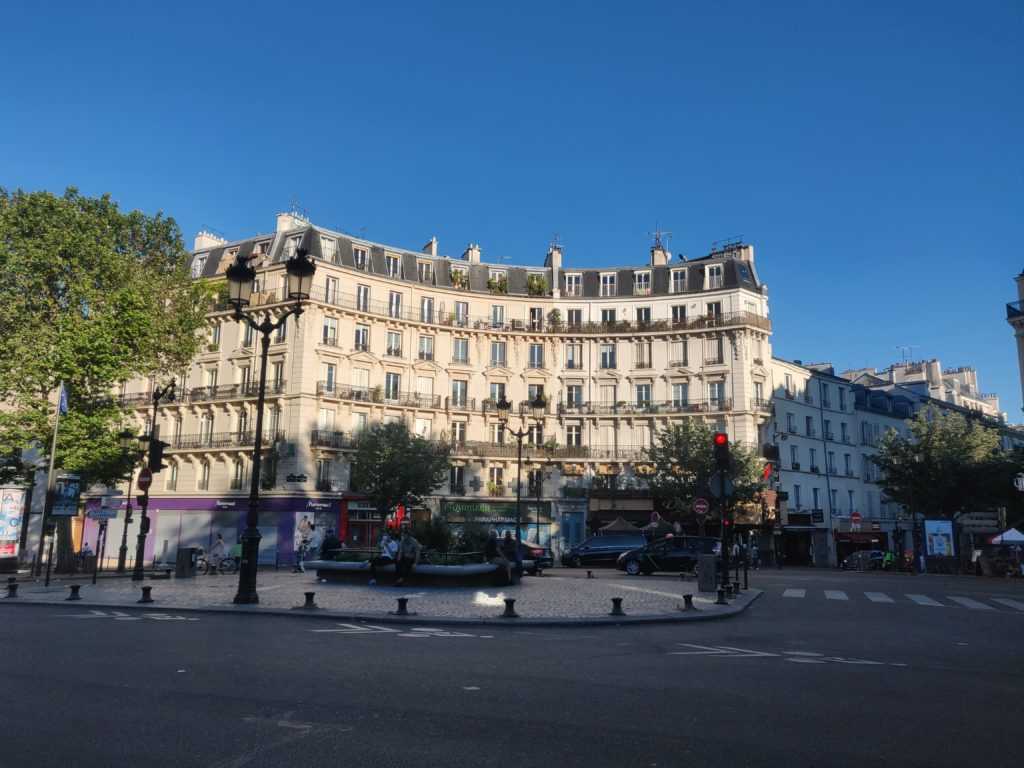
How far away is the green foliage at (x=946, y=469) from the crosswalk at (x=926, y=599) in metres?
22.8

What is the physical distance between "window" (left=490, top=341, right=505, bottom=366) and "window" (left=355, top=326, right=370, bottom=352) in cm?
808

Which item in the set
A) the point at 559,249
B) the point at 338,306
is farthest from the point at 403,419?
the point at 559,249

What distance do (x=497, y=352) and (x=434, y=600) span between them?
112 feet

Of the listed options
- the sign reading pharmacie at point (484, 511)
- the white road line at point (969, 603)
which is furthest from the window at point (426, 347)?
the white road line at point (969, 603)

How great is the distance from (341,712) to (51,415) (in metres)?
25.7

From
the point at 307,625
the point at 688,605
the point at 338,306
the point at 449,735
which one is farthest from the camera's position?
the point at 338,306

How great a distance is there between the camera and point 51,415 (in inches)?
1056

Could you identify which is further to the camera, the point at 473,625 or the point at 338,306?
the point at 338,306

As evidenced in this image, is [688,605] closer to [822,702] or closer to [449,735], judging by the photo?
[822,702]

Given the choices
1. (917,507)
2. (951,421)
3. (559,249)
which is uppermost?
(559,249)

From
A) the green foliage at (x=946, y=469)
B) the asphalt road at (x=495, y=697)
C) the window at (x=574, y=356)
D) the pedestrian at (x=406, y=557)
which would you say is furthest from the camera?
the window at (x=574, y=356)

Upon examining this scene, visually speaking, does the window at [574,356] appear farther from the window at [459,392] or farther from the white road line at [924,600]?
the white road line at [924,600]

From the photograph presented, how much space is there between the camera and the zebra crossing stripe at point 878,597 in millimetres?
18703

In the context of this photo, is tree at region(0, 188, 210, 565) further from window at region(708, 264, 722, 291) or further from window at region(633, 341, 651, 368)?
window at region(708, 264, 722, 291)
